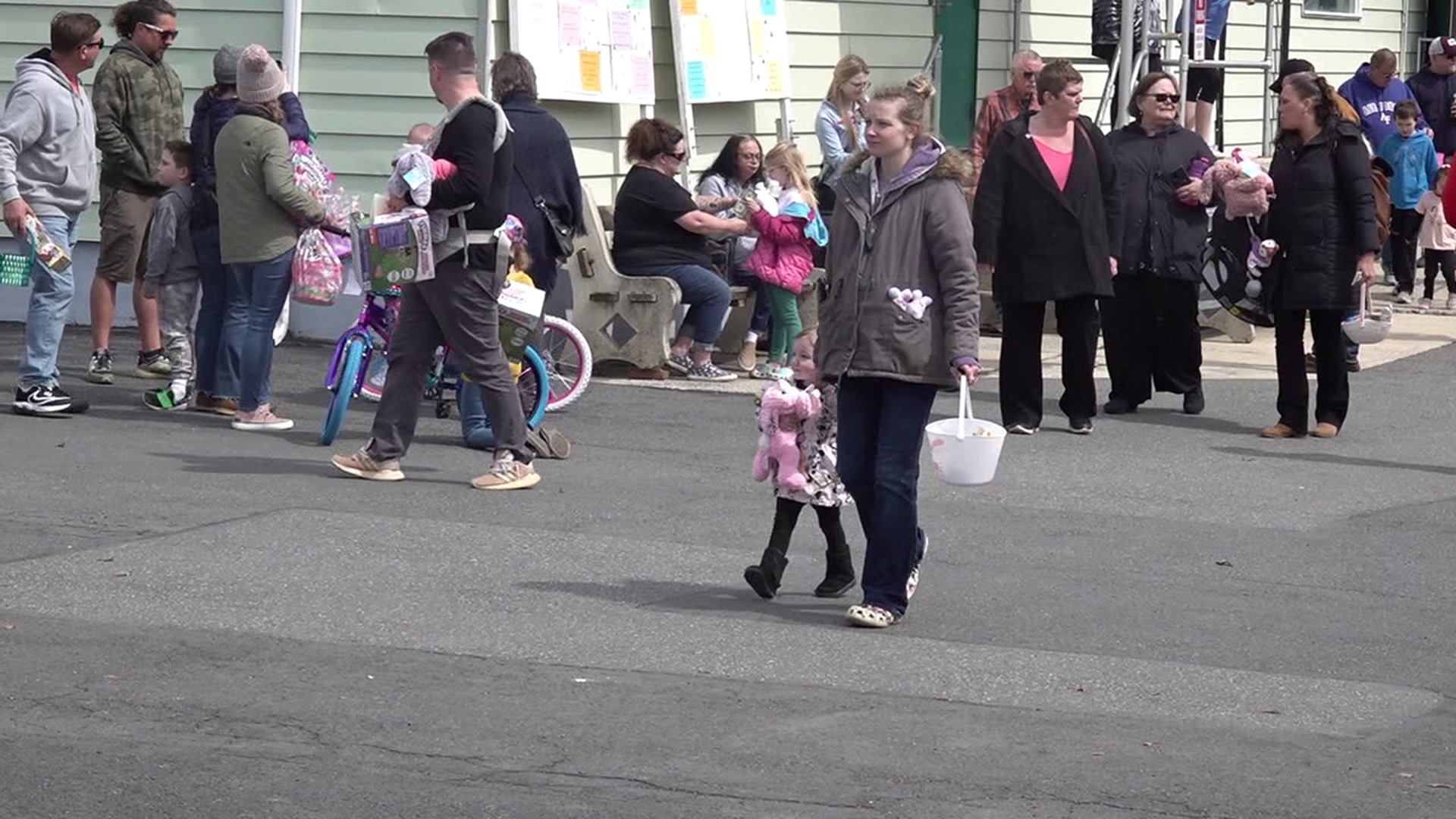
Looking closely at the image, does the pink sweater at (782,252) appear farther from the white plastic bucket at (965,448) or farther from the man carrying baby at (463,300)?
the white plastic bucket at (965,448)

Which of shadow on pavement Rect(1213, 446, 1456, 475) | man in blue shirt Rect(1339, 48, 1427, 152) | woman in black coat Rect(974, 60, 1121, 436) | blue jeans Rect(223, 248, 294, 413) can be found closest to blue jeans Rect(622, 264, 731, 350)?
woman in black coat Rect(974, 60, 1121, 436)

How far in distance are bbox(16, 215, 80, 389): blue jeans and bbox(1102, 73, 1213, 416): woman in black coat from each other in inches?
205

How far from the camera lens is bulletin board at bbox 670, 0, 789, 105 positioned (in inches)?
607

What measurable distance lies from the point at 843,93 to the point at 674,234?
242cm

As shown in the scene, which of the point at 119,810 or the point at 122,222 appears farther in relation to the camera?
the point at 122,222

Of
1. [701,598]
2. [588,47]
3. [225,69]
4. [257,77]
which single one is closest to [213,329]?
[225,69]

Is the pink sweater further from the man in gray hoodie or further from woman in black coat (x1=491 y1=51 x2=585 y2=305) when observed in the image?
the man in gray hoodie

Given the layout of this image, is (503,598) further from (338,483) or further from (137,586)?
(338,483)

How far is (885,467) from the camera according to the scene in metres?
7.50

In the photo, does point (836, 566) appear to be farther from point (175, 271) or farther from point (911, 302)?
point (175, 271)

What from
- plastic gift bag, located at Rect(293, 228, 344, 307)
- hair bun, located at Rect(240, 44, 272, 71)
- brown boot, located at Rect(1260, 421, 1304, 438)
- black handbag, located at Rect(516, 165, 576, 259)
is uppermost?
hair bun, located at Rect(240, 44, 272, 71)

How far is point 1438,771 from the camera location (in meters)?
6.00

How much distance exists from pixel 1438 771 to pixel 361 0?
31.9ft

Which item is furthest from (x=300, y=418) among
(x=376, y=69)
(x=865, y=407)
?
(x=865, y=407)
